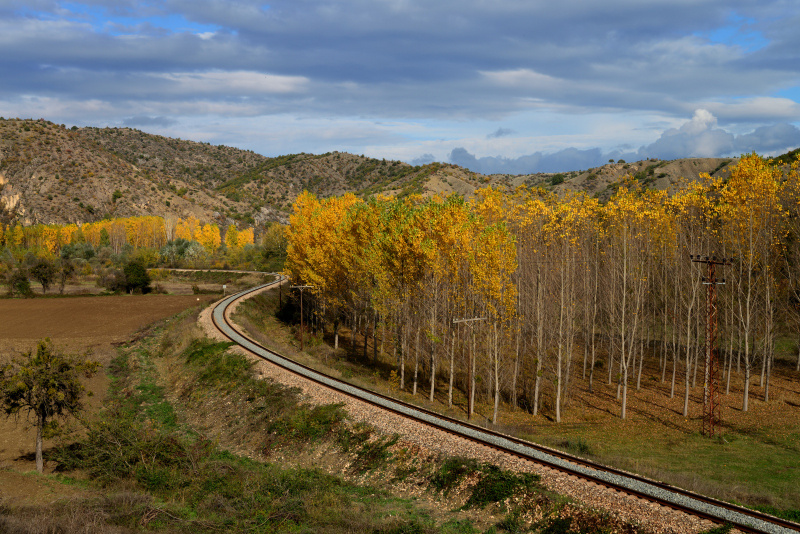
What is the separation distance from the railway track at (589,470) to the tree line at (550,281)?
6786 mm

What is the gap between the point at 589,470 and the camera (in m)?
20.7

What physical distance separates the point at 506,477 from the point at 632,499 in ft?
14.3

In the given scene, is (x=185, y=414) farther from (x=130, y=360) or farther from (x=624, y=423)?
(x=624, y=423)

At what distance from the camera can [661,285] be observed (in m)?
48.0

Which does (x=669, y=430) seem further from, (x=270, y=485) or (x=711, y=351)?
(x=270, y=485)

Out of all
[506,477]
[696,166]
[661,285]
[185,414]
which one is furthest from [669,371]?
[696,166]

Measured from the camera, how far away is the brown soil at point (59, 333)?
74.8ft

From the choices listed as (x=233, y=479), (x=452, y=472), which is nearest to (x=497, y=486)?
(x=452, y=472)

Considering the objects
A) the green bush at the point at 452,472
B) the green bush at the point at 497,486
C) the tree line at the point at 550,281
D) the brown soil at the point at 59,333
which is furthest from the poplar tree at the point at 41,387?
the tree line at the point at 550,281

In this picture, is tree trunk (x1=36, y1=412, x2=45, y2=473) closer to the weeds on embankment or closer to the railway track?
the weeds on embankment

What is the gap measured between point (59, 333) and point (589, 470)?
62.2 meters

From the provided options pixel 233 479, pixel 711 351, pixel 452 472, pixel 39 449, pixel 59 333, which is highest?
pixel 711 351

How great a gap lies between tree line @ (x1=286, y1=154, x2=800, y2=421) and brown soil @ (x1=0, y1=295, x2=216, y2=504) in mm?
22012

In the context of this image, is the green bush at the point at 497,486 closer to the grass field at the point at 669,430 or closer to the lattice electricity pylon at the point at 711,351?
the grass field at the point at 669,430
